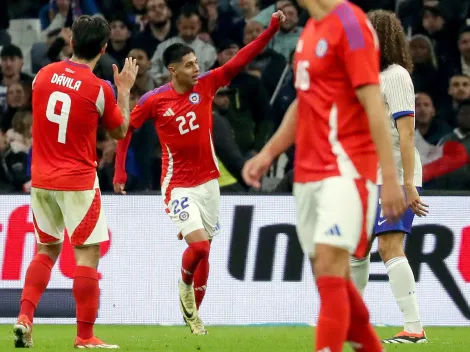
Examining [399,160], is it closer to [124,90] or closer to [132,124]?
[124,90]

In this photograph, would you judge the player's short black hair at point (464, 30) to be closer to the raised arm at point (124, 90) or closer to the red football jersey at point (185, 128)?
the red football jersey at point (185, 128)

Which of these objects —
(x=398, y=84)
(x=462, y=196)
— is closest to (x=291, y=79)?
(x=462, y=196)

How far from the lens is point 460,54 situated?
1386 centimetres

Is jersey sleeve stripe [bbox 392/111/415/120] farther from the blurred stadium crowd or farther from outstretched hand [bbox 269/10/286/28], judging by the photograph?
the blurred stadium crowd

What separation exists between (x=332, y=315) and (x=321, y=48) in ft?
4.14

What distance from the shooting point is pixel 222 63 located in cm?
1412

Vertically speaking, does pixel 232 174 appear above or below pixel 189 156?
below

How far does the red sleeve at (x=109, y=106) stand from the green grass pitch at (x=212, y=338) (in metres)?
1.61

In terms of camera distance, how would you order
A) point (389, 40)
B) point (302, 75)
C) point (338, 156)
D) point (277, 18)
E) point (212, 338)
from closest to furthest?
1. point (338, 156)
2. point (302, 75)
3. point (389, 40)
4. point (212, 338)
5. point (277, 18)

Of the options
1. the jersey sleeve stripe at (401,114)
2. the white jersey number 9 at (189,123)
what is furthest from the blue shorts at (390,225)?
the white jersey number 9 at (189,123)

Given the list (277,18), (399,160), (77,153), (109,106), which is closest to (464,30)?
(277,18)

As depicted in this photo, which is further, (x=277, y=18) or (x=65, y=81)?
(x=277, y=18)

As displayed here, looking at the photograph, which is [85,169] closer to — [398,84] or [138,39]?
[398,84]

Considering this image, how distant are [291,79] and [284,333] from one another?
4.73 meters
